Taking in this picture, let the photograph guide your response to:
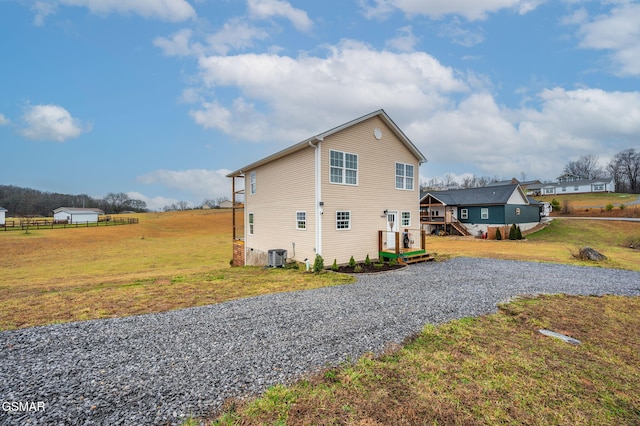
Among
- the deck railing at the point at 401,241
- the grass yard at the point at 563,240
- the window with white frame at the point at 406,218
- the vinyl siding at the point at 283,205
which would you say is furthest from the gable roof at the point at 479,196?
the vinyl siding at the point at 283,205

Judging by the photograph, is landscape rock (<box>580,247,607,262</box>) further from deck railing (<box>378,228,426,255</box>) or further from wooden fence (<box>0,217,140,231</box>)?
wooden fence (<box>0,217,140,231</box>)

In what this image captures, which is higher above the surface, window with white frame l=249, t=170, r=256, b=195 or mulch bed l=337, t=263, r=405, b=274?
window with white frame l=249, t=170, r=256, b=195

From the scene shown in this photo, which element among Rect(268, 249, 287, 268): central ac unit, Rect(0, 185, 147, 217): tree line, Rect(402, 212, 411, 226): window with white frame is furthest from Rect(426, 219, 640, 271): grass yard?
Rect(0, 185, 147, 217): tree line

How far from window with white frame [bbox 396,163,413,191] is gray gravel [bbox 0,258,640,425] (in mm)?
7663

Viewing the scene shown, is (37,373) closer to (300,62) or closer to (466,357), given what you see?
(466,357)

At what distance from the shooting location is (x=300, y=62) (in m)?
15.6

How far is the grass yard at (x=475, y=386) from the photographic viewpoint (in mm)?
3027

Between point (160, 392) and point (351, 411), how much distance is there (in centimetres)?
235

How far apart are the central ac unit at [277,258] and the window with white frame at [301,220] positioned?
1538 millimetres

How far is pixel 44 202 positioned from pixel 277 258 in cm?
10058

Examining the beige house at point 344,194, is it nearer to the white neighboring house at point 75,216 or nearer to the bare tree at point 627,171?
the white neighboring house at point 75,216

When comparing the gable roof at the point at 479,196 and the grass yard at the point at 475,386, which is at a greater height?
the gable roof at the point at 479,196

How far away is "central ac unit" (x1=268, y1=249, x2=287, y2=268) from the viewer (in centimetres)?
1348

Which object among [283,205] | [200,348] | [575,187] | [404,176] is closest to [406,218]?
[404,176]
